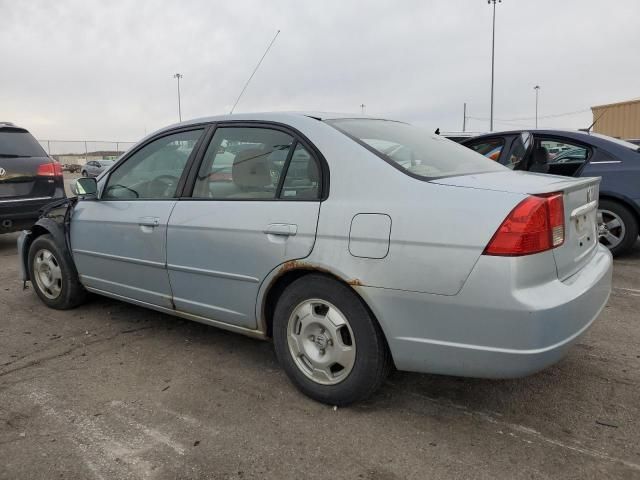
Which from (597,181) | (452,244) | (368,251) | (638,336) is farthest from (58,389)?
(638,336)

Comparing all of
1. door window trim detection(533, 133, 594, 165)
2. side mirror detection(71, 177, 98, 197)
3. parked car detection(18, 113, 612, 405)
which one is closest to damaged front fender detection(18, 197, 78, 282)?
side mirror detection(71, 177, 98, 197)

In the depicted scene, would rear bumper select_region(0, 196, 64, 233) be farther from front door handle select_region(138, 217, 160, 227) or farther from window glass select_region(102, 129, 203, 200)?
front door handle select_region(138, 217, 160, 227)

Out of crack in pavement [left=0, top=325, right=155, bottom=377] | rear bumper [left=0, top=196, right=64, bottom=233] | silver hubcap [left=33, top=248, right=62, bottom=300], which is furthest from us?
rear bumper [left=0, top=196, right=64, bottom=233]

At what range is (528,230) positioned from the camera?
2143 millimetres

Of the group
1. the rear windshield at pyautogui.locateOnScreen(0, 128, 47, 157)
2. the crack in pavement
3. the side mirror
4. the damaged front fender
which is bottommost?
the crack in pavement

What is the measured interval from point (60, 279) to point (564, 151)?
19.9 feet

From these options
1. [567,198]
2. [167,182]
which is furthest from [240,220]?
[567,198]

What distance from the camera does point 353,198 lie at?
2.54 meters

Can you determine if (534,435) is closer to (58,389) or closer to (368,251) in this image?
(368,251)

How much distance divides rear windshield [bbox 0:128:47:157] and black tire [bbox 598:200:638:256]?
7.22 meters

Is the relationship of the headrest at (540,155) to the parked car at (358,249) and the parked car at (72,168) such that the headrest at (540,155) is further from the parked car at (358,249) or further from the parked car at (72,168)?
the parked car at (72,168)

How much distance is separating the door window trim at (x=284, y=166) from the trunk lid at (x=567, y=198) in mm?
586

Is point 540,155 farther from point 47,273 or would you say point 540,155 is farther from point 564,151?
point 47,273

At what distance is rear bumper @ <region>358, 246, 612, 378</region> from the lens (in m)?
2.13
